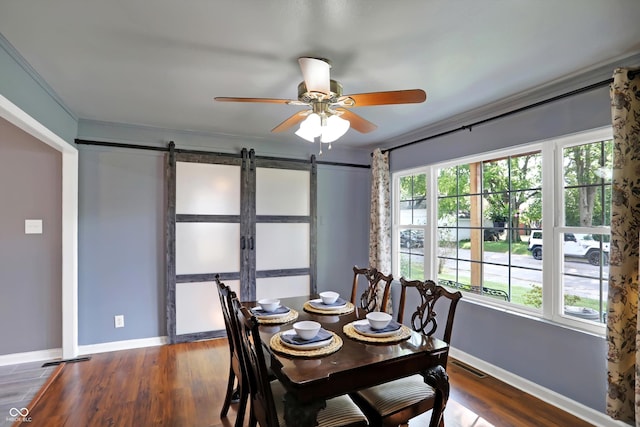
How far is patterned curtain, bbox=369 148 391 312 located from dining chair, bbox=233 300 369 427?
8.33ft

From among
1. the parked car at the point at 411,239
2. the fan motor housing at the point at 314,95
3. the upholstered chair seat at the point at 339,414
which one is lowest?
the upholstered chair seat at the point at 339,414

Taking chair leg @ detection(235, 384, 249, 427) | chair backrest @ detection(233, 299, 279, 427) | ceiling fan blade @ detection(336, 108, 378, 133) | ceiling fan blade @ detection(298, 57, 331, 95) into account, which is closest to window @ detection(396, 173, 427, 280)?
ceiling fan blade @ detection(336, 108, 378, 133)

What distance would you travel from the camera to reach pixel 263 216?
13.3ft

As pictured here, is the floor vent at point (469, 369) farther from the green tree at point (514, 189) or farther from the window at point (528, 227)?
the green tree at point (514, 189)

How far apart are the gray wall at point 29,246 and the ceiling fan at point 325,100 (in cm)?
257

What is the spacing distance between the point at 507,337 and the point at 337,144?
2.93 metres

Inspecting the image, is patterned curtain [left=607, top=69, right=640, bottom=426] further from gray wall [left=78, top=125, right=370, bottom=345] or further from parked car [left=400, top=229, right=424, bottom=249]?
gray wall [left=78, top=125, right=370, bottom=345]

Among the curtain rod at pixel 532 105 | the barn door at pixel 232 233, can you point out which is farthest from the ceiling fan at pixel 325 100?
the barn door at pixel 232 233

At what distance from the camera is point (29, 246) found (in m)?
3.20

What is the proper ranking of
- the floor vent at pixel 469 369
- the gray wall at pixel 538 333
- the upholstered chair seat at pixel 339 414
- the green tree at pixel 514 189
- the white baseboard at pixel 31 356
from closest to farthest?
the upholstered chair seat at pixel 339 414, the gray wall at pixel 538 333, the green tree at pixel 514 189, the floor vent at pixel 469 369, the white baseboard at pixel 31 356

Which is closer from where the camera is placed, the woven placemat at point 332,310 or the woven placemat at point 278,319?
the woven placemat at point 278,319

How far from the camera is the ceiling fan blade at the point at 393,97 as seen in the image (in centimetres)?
179

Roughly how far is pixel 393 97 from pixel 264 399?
170 centimetres

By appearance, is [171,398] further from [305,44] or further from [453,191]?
[453,191]
